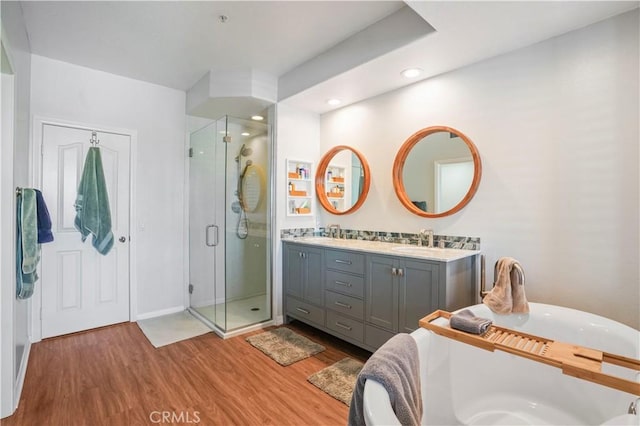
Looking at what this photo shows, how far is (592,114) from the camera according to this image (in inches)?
80.5

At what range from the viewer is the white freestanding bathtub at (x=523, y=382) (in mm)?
1609

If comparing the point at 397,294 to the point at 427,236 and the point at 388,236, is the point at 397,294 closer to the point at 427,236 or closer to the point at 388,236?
the point at 427,236

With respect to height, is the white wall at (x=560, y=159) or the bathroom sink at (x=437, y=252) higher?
the white wall at (x=560, y=159)

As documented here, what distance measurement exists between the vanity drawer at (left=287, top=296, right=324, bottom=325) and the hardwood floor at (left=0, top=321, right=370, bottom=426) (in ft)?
0.65

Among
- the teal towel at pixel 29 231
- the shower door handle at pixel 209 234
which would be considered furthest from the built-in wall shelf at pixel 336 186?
the teal towel at pixel 29 231

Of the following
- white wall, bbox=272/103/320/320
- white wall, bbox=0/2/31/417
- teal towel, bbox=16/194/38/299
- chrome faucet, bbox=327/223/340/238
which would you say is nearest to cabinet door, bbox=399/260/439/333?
chrome faucet, bbox=327/223/340/238

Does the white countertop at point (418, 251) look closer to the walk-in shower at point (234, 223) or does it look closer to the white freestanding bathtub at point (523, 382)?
the white freestanding bathtub at point (523, 382)

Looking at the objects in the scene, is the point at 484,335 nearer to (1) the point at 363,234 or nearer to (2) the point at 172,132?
(1) the point at 363,234

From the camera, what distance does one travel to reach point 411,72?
8.84ft

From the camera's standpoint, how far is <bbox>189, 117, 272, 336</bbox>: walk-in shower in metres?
3.35

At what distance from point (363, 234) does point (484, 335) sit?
185 centimetres

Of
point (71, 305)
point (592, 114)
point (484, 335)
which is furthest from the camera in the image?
point (71, 305)

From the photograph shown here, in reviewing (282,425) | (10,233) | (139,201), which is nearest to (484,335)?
(282,425)

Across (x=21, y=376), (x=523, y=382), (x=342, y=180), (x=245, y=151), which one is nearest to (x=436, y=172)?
(x=342, y=180)
